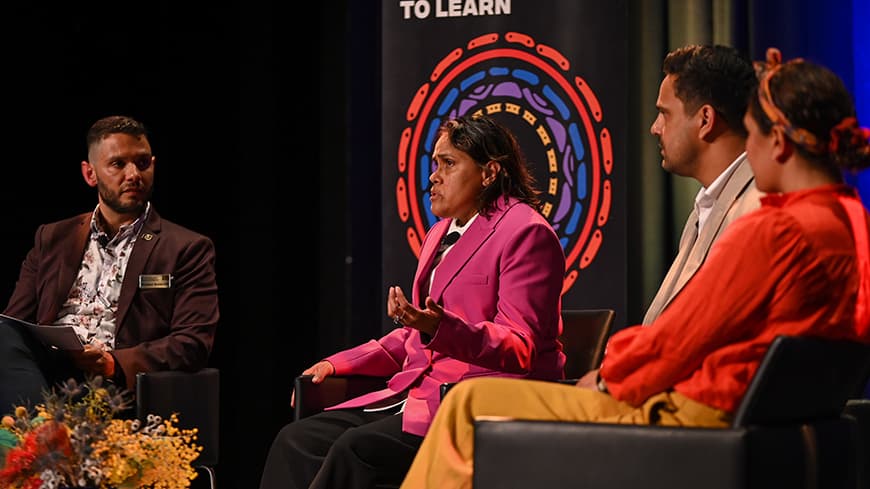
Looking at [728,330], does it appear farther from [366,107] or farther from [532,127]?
[366,107]

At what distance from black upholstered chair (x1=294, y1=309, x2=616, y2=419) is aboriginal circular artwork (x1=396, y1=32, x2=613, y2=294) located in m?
0.83

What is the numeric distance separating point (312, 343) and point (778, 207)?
3981 mm

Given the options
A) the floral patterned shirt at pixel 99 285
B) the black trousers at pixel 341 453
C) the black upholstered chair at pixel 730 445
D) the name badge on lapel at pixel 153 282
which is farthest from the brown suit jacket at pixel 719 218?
the floral patterned shirt at pixel 99 285

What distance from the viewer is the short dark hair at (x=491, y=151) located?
363 centimetres

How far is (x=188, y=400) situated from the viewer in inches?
161

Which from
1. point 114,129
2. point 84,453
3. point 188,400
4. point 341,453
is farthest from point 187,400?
point 84,453

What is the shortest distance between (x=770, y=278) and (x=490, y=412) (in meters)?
0.65

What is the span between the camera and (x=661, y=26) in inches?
211

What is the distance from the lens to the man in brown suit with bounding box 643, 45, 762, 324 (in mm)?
3080

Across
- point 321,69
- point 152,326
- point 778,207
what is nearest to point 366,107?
point 321,69

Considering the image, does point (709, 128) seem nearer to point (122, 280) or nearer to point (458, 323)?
point (458, 323)

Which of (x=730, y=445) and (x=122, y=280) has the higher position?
(x=122, y=280)

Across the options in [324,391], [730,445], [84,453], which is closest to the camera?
[730,445]

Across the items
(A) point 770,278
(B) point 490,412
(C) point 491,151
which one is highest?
(C) point 491,151
